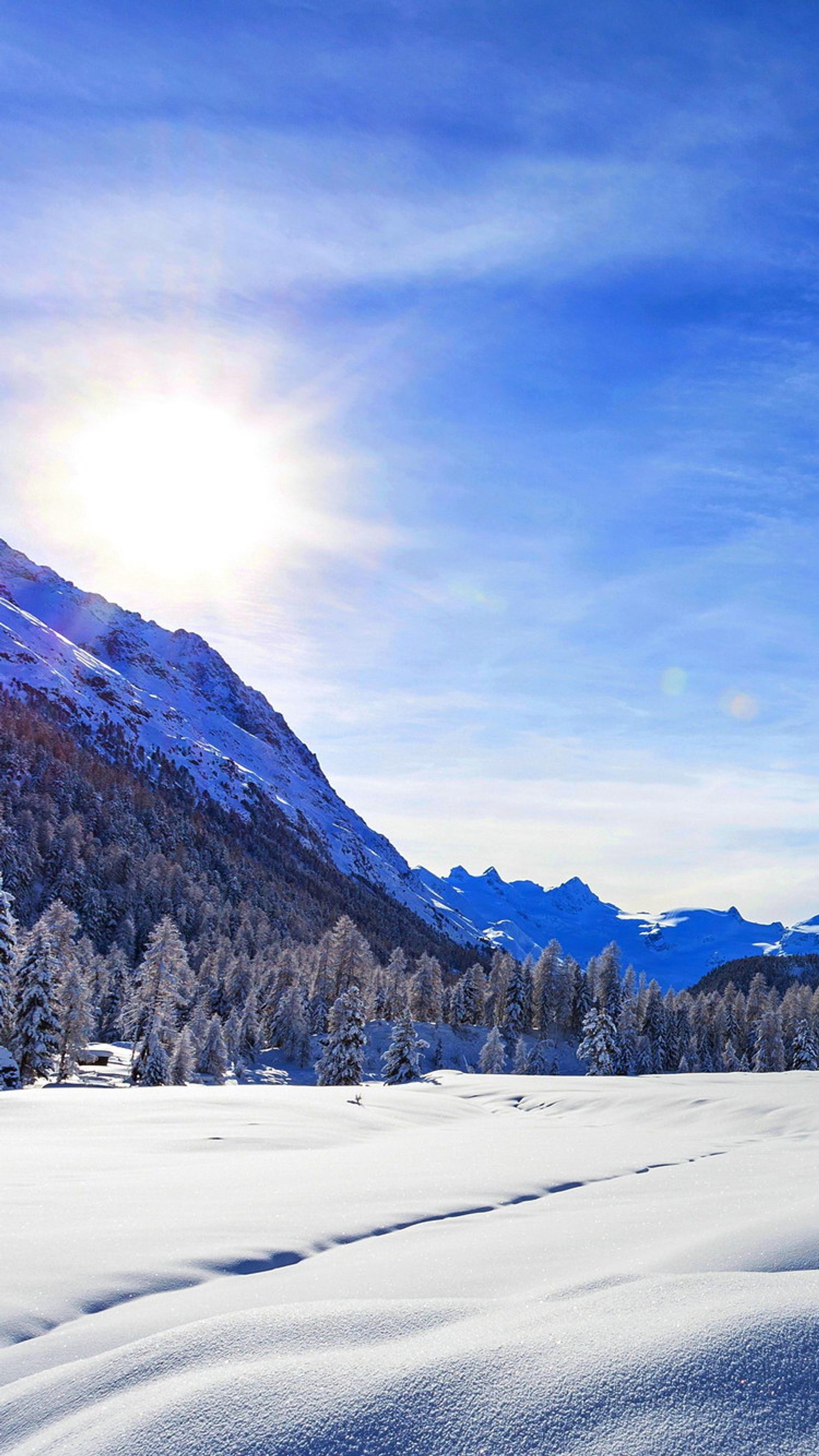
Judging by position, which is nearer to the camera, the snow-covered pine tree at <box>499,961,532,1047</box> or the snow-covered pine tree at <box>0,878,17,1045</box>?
the snow-covered pine tree at <box>0,878,17,1045</box>

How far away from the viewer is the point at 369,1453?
7.41ft

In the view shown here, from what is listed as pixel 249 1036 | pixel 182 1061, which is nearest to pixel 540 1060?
pixel 249 1036

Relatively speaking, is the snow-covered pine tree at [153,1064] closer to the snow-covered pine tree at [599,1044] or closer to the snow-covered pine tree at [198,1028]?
the snow-covered pine tree at [198,1028]

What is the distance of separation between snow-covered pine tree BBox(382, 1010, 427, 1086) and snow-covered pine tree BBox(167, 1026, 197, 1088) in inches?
499

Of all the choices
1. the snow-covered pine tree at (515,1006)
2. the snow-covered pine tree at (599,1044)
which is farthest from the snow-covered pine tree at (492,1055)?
the snow-covered pine tree at (515,1006)

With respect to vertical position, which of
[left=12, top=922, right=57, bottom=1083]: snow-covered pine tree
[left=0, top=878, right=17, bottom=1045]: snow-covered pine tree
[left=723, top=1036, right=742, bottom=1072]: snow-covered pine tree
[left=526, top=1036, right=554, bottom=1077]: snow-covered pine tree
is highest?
[left=0, top=878, right=17, bottom=1045]: snow-covered pine tree

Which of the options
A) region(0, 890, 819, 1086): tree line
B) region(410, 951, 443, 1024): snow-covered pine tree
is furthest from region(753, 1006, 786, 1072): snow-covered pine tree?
region(410, 951, 443, 1024): snow-covered pine tree

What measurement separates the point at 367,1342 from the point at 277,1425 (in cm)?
64

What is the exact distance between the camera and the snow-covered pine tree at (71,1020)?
43750 millimetres

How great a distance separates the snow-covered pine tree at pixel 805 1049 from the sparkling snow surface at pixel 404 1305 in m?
70.8

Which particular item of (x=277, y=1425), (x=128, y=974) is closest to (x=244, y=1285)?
(x=277, y=1425)

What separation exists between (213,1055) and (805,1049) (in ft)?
173

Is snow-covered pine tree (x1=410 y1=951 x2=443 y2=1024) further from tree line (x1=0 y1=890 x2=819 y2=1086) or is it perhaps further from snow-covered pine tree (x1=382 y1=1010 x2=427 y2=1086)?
snow-covered pine tree (x1=382 y1=1010 x2=427 y2=1086)

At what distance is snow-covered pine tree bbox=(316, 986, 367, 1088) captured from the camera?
45.0 m
